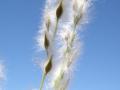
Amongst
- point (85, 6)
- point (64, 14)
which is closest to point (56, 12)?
point (64, 14)

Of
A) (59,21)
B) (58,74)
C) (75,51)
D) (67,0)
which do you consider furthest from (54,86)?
(67,0)

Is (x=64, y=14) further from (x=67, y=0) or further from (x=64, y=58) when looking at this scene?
(x=64, y=58)

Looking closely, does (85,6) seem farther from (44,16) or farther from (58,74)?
(58,74)

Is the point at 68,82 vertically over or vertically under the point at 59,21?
under

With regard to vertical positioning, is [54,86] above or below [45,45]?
below

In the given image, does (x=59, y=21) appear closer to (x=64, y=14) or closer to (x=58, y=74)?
(x=64, y=14)

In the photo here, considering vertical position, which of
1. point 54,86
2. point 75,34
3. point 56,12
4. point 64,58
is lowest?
point 54,86

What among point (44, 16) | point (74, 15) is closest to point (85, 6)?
point (74, 15)
